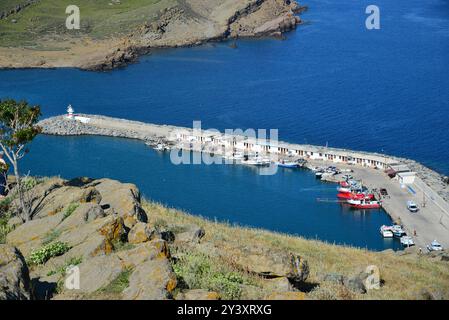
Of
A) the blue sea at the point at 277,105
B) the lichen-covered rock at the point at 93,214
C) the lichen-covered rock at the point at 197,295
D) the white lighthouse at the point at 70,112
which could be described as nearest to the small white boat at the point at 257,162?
the blue sea at the point at 277,105

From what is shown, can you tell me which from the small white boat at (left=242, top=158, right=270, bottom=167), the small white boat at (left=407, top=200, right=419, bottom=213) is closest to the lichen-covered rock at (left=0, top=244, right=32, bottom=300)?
the small white boat at (left=407, top=200, right=419, bottom=213)

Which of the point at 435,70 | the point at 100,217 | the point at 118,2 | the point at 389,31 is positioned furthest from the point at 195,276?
the point at 118,2

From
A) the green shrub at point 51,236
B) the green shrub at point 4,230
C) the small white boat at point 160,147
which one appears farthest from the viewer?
the small white boat at point 160,147

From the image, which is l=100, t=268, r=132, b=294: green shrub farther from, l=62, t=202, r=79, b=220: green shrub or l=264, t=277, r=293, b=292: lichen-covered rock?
l=62, t=202, r=79, b=220: green shrub

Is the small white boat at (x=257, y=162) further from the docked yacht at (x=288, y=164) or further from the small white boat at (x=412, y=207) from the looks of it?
the small white boat at (x=412, y=207)

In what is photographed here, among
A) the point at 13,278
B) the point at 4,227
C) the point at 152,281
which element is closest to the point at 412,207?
the point at 4,227

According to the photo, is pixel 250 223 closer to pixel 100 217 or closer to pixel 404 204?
pixel 404 204
